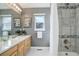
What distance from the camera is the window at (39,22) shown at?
2054 millimetres

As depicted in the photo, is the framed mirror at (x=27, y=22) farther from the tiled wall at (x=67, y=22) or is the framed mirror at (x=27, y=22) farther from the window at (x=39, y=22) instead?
the tiled wall at (x=67, y=22)

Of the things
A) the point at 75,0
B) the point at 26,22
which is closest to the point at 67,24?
the point at 26,22

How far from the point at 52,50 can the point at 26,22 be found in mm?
677

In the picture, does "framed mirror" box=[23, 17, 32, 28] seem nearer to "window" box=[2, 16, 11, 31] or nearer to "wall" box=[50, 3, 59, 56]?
"window" box=[2, 16, 11, 31]

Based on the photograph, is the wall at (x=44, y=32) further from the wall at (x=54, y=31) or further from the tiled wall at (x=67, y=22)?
the tiled wall at (x=67, y=22)

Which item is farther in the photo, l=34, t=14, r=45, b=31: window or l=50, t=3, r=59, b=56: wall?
l=34, t=14, r=45, b=31: window

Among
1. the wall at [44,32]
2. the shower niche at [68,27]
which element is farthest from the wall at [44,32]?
the shower niche at [68,27]

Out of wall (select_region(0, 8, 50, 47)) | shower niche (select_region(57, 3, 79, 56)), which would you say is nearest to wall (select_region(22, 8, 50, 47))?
wall (select_region(0, 8, 50, 47))

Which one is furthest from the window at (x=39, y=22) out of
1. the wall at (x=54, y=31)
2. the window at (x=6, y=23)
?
the window at (x=6, y=23)

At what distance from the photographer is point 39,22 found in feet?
6.85

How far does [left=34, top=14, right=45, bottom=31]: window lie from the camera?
205 centimetres

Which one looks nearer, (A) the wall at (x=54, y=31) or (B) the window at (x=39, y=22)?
(A) the wall at (x=54, y=31)

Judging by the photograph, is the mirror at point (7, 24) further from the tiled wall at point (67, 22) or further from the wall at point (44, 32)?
the tiled wall at point (67, 22)

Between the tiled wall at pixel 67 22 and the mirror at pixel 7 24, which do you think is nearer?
the mirror at pixel 7 24
